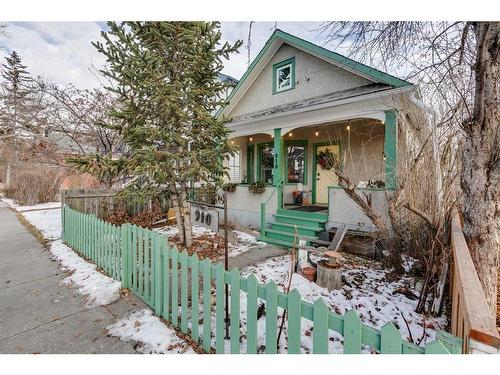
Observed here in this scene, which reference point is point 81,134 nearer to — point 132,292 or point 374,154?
point 132,292

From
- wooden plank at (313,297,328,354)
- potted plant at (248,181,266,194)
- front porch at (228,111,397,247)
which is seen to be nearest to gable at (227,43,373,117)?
front porch at (228,111,397,247)

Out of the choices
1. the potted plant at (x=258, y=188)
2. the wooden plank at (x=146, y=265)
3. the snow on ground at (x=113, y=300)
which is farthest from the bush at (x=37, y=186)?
the wooden plank at (x=146, y=265)

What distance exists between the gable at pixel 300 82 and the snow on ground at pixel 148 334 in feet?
24.1

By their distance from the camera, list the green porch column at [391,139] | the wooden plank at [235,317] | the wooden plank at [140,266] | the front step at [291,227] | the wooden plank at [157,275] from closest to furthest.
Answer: the wooden plank at [235,317] < the wooden plank at [157,275] < the wooden plank at [140,266] < the green porch column at [391,139] < the front step at [291,227]

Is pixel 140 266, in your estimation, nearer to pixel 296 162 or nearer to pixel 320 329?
pixel 320 329

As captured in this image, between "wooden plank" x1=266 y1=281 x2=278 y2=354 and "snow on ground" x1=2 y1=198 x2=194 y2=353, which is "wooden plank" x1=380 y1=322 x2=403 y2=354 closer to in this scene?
"wooden plank" x1=266 y1=281 x2=278 y2=354

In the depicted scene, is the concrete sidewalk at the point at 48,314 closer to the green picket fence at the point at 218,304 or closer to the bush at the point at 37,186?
the green picket fence at the point at 218,304

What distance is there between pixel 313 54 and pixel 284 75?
1420mm

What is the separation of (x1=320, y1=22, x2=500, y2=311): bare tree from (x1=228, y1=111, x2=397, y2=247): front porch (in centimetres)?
143

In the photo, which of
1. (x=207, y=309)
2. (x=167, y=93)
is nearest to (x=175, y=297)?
(x=207, y=309)

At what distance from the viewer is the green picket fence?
5.06 ft

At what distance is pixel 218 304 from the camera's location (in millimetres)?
2393

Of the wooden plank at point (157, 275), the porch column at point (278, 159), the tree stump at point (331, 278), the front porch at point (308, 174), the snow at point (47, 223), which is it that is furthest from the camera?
the porch column at point (278, 159)

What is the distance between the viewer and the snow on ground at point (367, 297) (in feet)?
9.30
